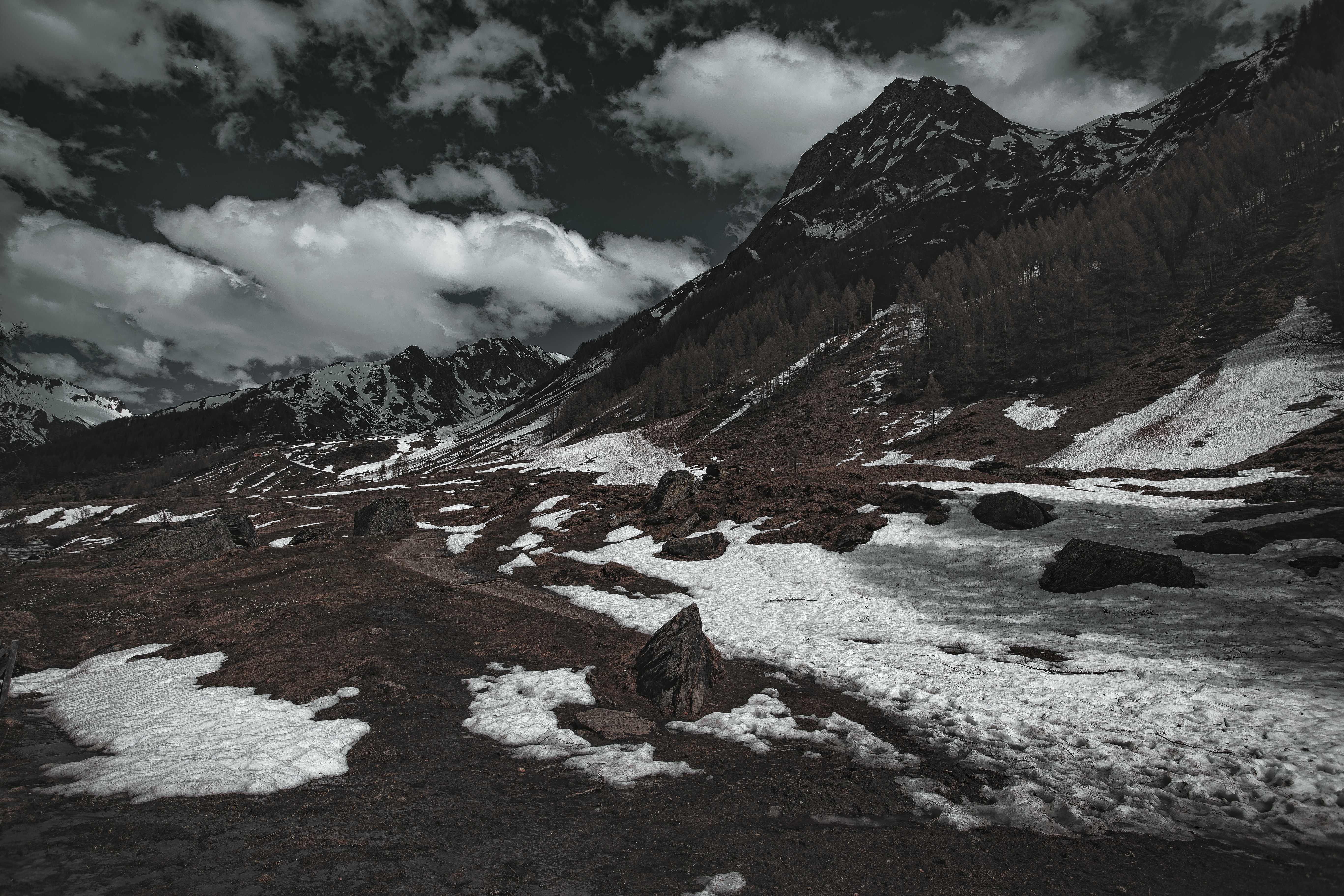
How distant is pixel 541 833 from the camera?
7160 mm

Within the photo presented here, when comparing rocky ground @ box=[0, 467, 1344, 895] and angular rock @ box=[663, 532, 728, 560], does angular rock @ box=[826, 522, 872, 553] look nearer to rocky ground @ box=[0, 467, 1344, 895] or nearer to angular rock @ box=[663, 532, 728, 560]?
angular rock @ box=[663, 532, 728, 560]

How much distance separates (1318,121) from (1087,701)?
19010 cm

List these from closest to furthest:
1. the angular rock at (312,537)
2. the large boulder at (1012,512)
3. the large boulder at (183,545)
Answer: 1. the large boulder at (1012,512)
2. the large boulder at (183,545)
3. the angular rock at (312,537)

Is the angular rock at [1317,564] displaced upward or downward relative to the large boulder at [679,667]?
upward

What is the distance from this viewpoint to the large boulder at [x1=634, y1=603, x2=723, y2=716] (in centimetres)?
1179

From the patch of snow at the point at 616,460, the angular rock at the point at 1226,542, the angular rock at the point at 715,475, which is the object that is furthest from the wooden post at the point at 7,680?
the patch of snow at the point at 616,460

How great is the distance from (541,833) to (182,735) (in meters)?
8.08

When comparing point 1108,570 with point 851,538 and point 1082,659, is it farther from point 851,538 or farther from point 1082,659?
point 851,538

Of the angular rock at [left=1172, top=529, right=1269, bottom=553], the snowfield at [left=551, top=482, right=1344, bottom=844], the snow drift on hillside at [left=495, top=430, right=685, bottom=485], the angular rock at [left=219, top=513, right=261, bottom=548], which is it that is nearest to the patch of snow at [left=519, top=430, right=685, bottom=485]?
the snow drift on hillside at [left=495, top=430, right=685, bottom=485]

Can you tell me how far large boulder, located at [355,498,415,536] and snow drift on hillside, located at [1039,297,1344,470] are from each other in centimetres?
6541

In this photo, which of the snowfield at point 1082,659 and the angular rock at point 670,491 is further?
the angular rock at point 670,491

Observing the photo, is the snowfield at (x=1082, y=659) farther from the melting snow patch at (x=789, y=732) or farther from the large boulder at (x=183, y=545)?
the large boulder at (x=183, y=545)

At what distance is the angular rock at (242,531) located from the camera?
154 feet

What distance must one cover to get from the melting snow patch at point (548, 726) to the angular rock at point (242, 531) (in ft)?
153
